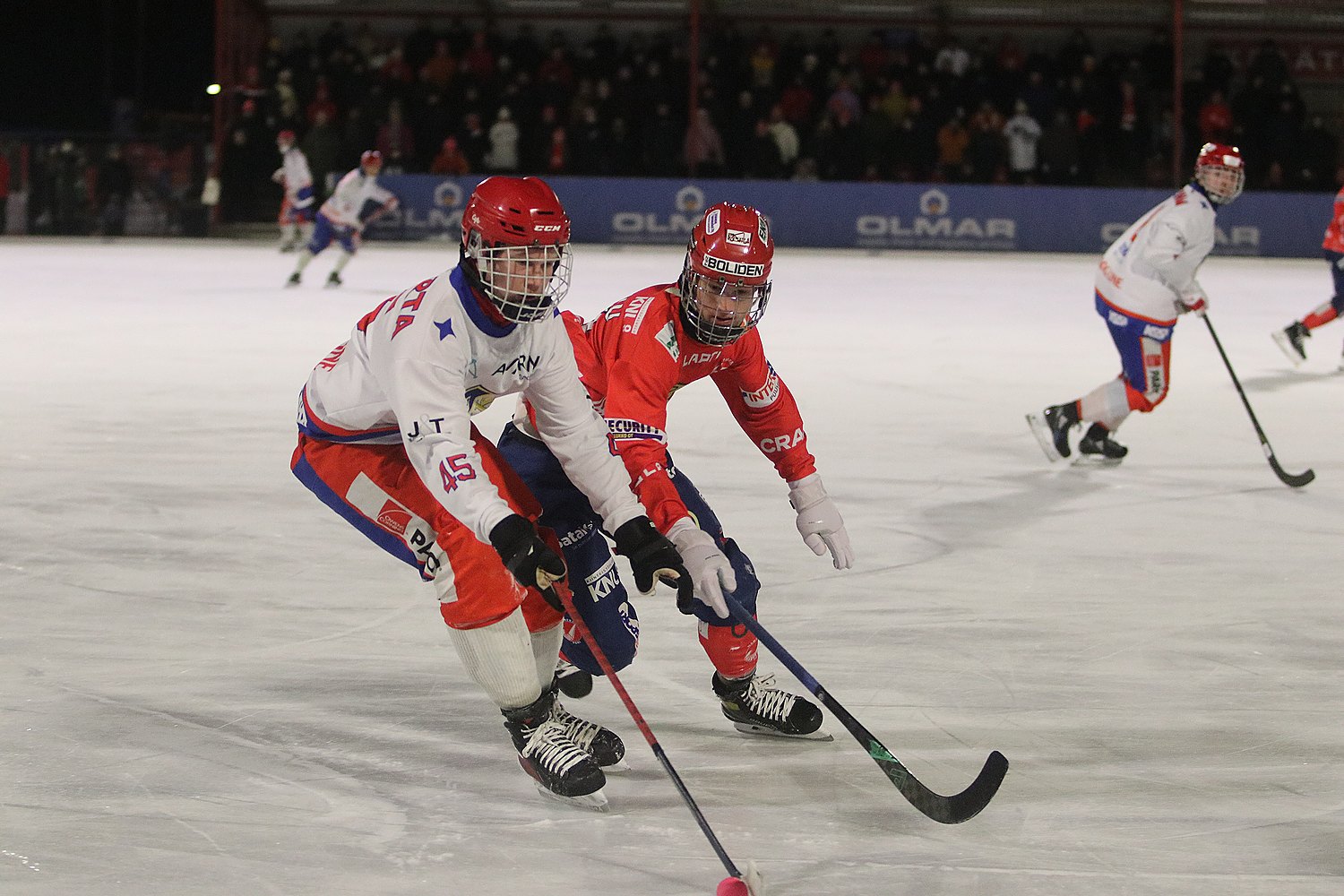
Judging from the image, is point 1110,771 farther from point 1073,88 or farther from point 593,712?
point 1073,88

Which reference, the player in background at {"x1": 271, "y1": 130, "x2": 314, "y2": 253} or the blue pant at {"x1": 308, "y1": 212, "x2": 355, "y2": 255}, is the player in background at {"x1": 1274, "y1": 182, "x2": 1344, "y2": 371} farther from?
the player in background at {"x1": 271, "y1": 130, "x2": 314, "y2": 253}

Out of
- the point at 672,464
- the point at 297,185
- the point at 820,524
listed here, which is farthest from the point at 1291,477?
the point at 297,185

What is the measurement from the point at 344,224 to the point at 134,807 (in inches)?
498

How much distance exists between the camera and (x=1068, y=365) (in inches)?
404

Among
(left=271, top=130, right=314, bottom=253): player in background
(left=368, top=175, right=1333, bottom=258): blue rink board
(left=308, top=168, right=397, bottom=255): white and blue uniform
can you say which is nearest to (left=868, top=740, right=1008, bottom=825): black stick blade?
(left=308, top=168, right=397, bottom=255): white and blue uniform

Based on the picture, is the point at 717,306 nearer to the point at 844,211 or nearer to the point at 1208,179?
the point at 1208,179

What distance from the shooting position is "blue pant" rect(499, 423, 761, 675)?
3484 mm

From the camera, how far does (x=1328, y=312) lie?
10766 millimetres

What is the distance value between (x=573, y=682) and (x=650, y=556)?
0.78 metres

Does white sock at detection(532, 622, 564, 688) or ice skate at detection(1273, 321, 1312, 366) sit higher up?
ice skate at detection(1273, 321, 1312, 366)

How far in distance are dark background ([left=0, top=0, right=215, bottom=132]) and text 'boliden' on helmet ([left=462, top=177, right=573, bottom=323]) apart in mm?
25375

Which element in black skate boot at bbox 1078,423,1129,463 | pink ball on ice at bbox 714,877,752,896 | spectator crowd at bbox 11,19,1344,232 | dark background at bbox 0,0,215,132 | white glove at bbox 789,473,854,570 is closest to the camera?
pink ball on ice at bbox 714,877,752,896

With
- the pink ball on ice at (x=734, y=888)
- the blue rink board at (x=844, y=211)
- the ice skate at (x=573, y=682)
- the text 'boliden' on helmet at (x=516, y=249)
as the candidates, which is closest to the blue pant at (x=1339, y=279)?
the ice skate at (x=573, y=682)

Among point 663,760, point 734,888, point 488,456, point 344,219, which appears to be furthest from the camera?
point 344,219
